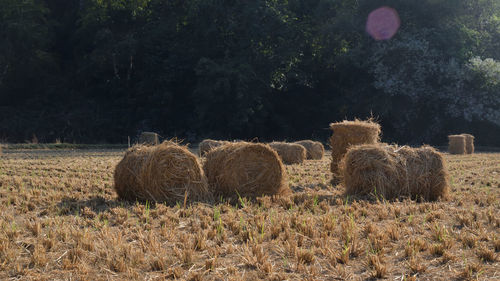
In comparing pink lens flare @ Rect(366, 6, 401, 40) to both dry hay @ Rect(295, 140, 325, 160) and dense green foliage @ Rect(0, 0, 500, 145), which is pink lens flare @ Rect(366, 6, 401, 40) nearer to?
dense green foliage @ Rect(0, 0, 500, 145)

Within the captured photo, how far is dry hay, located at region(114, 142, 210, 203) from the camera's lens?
7461 millimetres

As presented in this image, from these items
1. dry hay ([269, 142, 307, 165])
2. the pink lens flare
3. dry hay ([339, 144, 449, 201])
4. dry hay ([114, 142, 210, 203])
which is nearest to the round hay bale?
dry hay ([339, 144, 449, 201])

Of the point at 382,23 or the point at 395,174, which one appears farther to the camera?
the point at 382,23

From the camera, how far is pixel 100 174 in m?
11.2

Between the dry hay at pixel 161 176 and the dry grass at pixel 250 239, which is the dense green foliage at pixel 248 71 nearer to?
the dry hay at pixel 161 176

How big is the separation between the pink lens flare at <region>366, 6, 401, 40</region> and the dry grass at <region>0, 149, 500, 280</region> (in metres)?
23.5

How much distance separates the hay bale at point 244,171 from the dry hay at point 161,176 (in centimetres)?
55

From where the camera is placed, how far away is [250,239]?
5012 mm

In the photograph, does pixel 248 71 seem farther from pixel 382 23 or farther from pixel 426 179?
pixel 426 179

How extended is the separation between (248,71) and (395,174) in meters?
21.3

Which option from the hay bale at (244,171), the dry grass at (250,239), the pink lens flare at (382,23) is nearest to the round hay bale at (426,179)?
the dry grass at (250,239)

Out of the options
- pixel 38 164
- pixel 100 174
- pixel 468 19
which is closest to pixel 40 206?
pixel 100 174

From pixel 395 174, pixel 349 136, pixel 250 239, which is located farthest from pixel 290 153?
pixel 250 239

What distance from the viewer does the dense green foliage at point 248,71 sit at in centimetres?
2822
